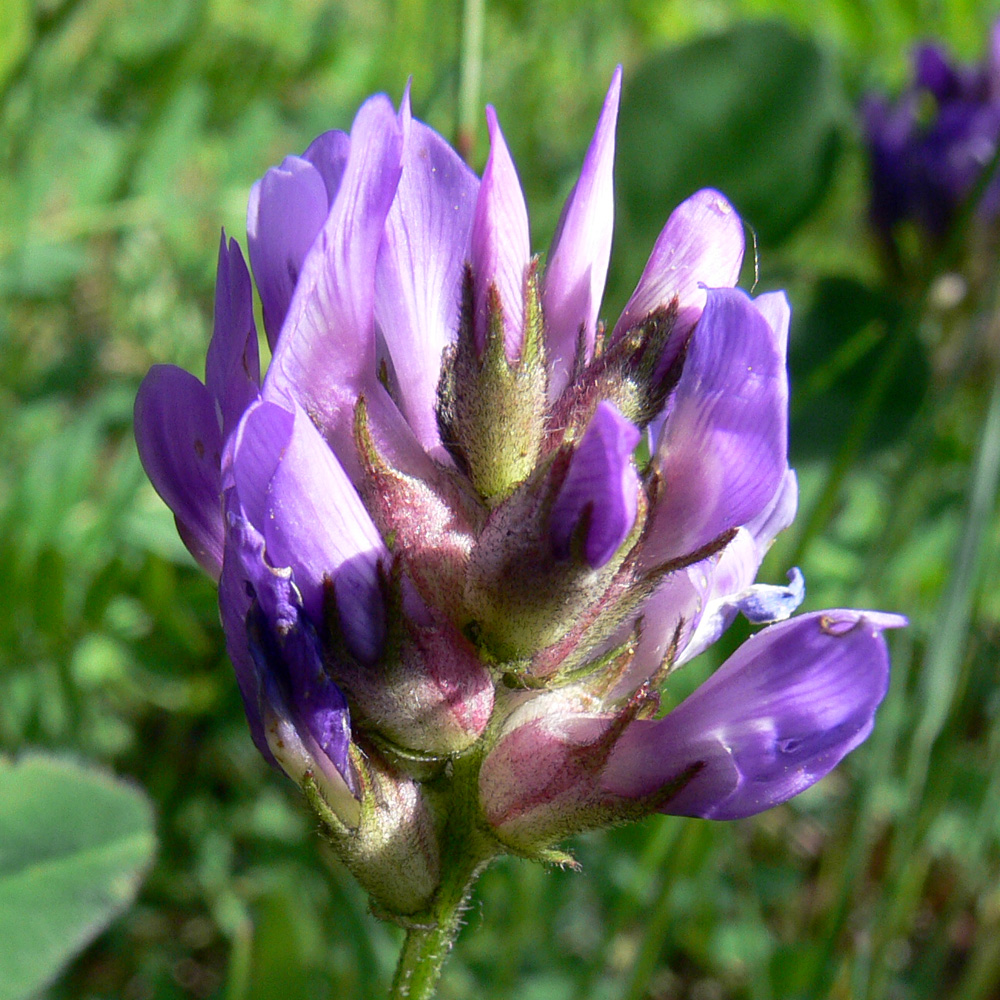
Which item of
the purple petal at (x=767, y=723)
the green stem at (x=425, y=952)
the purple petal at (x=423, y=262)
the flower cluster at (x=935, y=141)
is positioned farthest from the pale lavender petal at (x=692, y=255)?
the flower cluster at (x=935, y=141)

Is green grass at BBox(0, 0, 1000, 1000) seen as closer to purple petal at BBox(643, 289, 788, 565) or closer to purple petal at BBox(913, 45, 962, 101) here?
purple petal at BBox(913, 45, 962, 101)

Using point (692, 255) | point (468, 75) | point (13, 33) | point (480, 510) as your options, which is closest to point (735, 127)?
point (468, 75)

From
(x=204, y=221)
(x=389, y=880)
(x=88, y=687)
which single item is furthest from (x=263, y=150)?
(x=389, y=880)

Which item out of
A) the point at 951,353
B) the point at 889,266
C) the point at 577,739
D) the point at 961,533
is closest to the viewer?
the point at 577,739

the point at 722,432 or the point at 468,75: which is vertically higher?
the point at 468,75

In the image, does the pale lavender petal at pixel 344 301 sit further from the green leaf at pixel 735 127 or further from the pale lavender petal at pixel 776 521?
the green leaf at pixel 735 127

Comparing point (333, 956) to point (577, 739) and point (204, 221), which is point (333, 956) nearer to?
point (577, 739)

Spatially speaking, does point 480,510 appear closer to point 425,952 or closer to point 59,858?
point 425,952

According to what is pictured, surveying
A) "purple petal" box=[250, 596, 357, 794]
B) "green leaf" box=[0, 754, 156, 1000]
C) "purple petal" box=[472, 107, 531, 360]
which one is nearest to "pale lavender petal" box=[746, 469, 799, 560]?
"purple petal" box=[472, 107, 531, 360]
